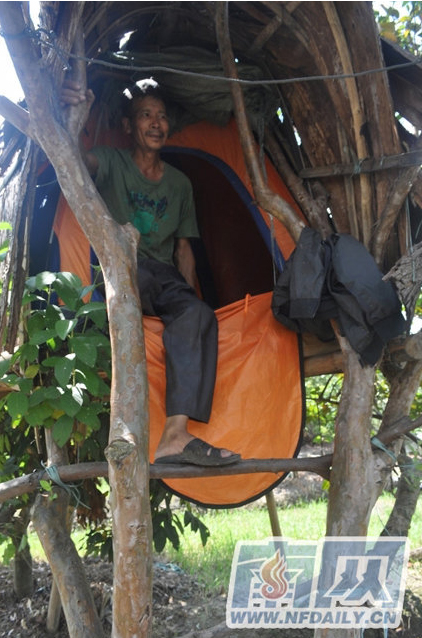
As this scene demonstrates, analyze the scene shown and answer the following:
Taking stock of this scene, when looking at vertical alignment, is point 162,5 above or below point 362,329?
above

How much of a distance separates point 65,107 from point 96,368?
1.06 m

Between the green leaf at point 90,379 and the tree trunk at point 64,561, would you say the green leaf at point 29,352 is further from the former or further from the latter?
the tree trunk at point 64,561

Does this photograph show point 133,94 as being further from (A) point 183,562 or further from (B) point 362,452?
(A) point 183,562

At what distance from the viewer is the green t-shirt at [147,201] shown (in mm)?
3365

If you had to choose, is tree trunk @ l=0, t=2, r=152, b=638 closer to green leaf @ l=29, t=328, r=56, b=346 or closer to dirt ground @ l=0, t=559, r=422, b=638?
green leaf @ l=29, t=328, r=56, b=346

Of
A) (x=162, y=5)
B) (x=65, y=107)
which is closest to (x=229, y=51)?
(x=162, y=5)

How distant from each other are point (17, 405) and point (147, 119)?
1659mm

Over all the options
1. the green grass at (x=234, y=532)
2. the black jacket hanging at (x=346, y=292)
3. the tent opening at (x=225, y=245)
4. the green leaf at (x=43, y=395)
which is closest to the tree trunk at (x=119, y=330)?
the green leaf at (x=43, y=395)

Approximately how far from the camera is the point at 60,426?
107 inches

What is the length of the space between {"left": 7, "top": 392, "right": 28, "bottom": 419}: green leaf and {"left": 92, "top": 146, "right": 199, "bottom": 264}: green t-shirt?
3.31ft

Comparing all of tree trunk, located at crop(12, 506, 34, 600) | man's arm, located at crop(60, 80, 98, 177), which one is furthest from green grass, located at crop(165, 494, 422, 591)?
man's arm, located at crop(60, 80, 98, 177)

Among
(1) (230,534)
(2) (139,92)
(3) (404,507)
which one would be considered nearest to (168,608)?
(1) (230,534)

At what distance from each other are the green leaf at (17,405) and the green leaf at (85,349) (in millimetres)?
298

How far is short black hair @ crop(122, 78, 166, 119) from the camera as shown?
11.8 feet
